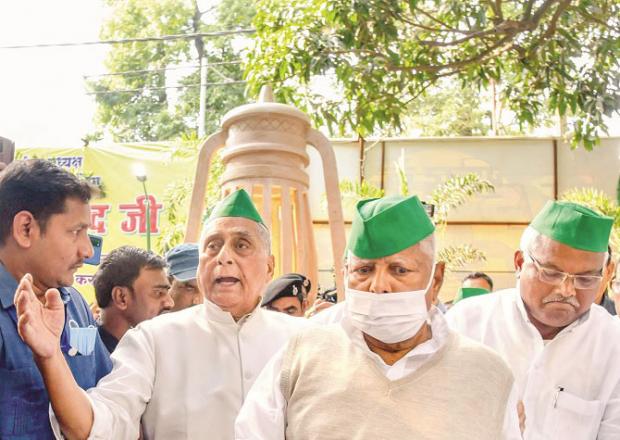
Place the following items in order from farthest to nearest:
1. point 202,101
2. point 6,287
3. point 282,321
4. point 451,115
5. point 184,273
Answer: point 451,115, point 202,101, point 184,273, point 282,321, point 6,287

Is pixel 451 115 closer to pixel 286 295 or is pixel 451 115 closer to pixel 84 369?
pixel 286 295

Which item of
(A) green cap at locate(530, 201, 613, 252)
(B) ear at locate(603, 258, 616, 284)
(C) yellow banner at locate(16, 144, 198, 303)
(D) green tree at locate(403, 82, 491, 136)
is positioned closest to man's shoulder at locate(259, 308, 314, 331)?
(A) green cap at locate(530, 201, 613, 252)

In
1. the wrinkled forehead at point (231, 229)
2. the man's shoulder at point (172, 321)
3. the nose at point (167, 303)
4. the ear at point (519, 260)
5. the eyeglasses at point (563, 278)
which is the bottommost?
the nose at point (167, 303)

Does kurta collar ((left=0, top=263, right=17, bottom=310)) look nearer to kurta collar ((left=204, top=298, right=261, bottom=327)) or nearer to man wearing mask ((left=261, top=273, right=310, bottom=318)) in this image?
kurta collar ((left=204, top=298, right=261, bottom=327))

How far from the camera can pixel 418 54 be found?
25.1 ft

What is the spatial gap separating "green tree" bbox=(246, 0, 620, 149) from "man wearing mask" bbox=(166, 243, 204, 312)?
9.10 ft

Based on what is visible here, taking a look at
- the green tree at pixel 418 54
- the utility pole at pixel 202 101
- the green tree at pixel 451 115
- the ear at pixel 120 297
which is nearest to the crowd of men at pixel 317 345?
the ear at pixel 120 297

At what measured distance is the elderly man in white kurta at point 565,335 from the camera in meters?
2.94

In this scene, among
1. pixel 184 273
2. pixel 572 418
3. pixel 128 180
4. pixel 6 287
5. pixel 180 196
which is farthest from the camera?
pixel 128 180

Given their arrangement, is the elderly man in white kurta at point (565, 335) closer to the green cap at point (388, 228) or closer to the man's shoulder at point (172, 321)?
the green cap at point (388, 228)

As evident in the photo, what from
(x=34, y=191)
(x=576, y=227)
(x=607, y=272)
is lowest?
(x=607, y=272)

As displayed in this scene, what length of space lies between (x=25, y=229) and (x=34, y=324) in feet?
1.48

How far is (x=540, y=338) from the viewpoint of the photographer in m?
3.09

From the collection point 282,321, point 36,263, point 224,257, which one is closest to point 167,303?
point 282,321
